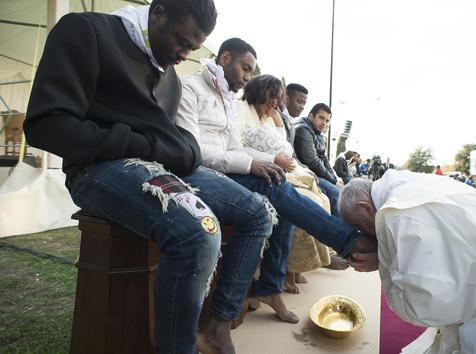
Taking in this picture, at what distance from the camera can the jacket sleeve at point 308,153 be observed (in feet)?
11.8

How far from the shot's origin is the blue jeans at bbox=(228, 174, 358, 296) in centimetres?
158

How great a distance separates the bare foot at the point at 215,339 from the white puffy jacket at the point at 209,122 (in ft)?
2.57

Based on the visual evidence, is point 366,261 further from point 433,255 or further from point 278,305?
point 278,305

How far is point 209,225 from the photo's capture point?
1120 mm

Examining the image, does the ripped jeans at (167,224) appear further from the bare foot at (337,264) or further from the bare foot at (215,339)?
the bare foot at (337,264)

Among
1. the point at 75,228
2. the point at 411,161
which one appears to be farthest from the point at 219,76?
the point at 411,161

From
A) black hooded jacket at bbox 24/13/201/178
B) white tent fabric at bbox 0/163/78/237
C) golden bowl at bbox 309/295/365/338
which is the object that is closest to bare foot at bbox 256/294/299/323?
golden bowl at bbox 309/295/365/338

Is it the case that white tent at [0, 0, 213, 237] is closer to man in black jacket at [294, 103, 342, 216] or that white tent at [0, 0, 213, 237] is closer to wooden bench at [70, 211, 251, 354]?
man in black jacket at [294, 103, 342, 216]

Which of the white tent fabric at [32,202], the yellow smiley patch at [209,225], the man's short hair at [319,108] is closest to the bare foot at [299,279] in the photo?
the yellow smiley patch at [209,225]

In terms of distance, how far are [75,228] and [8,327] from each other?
9.10ft

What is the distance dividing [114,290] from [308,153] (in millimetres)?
2699

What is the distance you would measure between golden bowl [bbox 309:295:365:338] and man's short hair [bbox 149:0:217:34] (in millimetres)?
1600

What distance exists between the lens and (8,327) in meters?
1.78

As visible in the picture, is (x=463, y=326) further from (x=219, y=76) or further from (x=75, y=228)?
(x=75, y=228)
